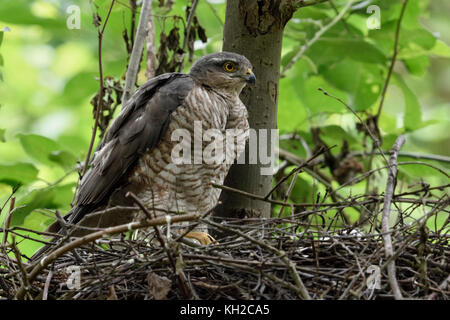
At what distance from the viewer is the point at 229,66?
374 cm

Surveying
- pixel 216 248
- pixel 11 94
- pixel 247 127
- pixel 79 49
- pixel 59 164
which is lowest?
pixel 216 248

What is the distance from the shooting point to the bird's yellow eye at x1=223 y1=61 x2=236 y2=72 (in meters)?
3.70

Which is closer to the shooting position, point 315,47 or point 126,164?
point 126,164

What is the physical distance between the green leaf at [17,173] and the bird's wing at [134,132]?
0.73 m

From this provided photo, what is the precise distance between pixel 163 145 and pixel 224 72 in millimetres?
669

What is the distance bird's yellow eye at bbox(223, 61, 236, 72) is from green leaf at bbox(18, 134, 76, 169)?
131 cm

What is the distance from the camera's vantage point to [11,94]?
784cm

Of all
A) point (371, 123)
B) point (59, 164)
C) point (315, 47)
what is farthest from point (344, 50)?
point (59, 164)

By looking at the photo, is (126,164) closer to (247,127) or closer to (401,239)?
(247,127)

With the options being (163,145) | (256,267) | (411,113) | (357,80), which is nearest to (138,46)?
(163,145)

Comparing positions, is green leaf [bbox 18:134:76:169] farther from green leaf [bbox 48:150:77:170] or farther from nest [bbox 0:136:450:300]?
nest [bbox 0:136:450:300]

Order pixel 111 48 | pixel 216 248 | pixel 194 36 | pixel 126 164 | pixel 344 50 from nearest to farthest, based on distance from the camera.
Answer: pixel 216 248 → pixel 126 164 → pixel 194 36 → pixel 344 50 → pixel 111 48

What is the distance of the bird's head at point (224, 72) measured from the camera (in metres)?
3.65

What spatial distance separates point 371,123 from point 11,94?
512cm
